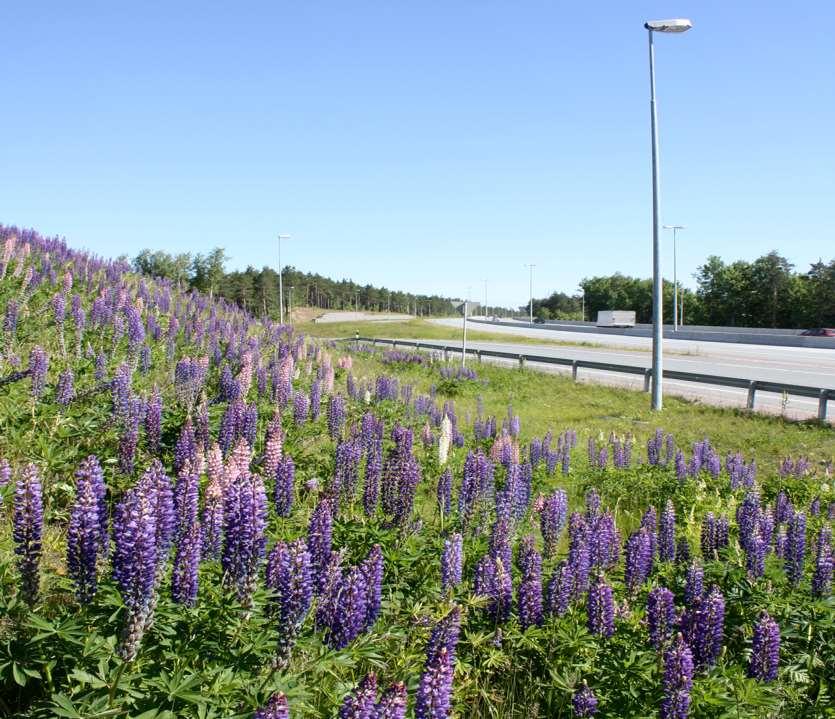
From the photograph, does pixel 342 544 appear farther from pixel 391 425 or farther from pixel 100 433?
pixel 391 425

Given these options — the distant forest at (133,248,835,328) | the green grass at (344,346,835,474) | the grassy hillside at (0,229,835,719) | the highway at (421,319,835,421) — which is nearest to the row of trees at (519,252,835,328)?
the distant forest at (133,248,835,328)

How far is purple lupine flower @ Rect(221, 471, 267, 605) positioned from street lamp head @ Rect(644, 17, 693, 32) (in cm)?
1639

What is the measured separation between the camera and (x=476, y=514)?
17.5ft

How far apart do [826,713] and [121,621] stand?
3830 mm

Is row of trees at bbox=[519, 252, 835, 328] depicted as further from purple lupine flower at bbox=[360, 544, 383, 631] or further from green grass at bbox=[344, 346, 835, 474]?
purple lupine flower at bbox=[360, 544, 383, 631]

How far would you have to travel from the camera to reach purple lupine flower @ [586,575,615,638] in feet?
11.9

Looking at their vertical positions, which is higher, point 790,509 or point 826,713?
point 790,509

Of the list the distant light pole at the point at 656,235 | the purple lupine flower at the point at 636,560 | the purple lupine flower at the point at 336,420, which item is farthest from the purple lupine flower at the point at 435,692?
the distant light pole at the point at 656,235

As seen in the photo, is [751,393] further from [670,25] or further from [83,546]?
[83,546]

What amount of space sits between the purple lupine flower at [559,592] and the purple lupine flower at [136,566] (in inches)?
94.0

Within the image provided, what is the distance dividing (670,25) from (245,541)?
16.7m

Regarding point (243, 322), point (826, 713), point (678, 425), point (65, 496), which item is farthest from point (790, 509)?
point (243, 322)

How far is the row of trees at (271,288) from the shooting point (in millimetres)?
54875

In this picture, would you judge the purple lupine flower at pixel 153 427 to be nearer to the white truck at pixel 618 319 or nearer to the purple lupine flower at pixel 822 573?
the purple lupine flower at pixel 822 573
